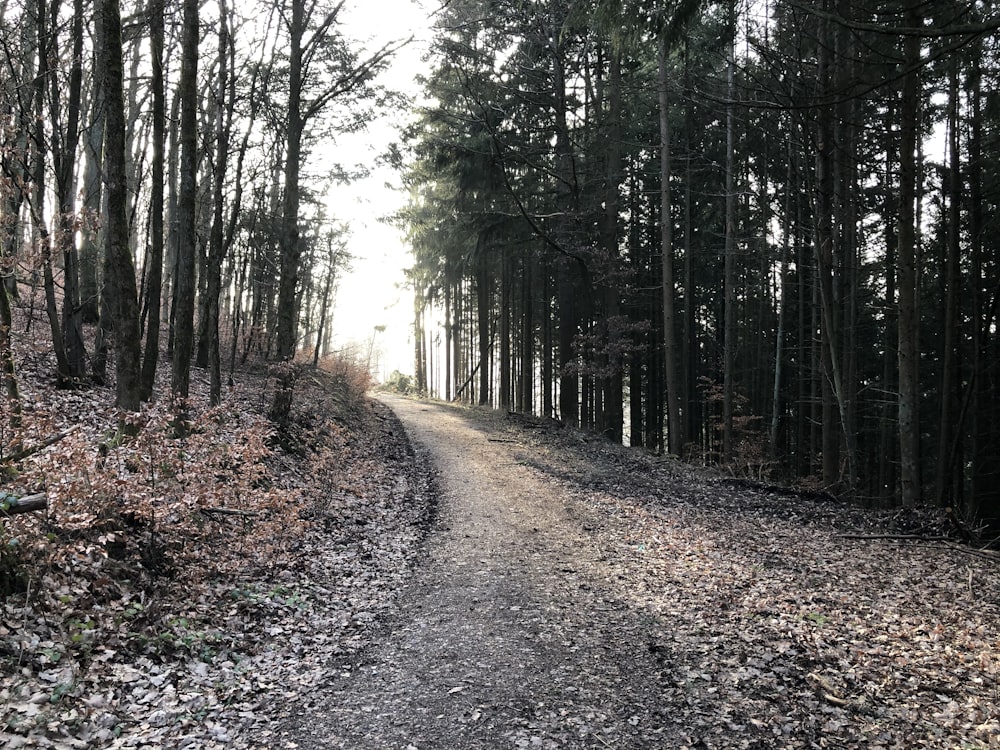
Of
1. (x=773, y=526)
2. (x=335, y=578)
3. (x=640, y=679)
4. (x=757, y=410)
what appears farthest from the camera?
(x=757, y=410)

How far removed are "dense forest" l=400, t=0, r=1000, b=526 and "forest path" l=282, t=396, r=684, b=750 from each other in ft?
22.2

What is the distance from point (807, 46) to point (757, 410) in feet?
54.2

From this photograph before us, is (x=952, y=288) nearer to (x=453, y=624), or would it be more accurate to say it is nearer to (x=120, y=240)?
(x=453, y=624)

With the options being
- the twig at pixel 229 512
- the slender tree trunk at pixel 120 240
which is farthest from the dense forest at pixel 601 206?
the twig at pixel 229 512

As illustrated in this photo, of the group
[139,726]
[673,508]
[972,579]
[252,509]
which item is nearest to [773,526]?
[673,508]

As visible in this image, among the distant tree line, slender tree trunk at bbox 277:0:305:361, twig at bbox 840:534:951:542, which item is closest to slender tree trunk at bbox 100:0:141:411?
the distant tree line

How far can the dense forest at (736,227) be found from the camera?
11320 millimetres

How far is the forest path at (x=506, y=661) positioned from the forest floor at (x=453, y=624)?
0.08ft

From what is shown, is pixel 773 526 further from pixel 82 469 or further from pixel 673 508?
pixel 82 469

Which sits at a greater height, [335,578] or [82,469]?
[82,469]

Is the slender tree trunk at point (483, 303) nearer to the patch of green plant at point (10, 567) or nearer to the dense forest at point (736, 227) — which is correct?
the dense forest at point (736, 227)

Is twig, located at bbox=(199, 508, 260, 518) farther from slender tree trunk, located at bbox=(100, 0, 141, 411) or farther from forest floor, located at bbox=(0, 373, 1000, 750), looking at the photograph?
slender tree trunk, located at bbox=(100, 0, 141, 411)

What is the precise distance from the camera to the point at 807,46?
11156 millimetres

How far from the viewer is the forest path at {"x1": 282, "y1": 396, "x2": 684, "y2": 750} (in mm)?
3797
